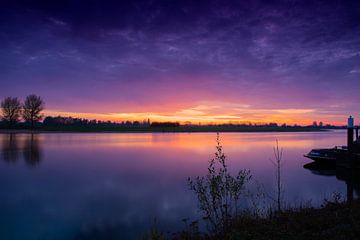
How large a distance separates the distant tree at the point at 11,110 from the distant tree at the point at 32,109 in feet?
8.29

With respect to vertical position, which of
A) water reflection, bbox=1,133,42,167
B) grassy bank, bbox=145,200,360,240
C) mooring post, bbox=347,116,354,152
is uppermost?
mooring post, bbox=347,116,354,152

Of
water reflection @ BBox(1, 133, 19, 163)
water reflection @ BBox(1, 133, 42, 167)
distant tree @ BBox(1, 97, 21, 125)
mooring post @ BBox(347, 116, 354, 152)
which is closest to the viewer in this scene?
mooring post @ BBox(347, 116, 354, 152)

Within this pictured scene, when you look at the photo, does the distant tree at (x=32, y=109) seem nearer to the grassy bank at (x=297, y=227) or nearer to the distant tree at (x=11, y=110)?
the distant tree at (x=11, y=110)

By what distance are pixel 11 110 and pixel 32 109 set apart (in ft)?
23.9

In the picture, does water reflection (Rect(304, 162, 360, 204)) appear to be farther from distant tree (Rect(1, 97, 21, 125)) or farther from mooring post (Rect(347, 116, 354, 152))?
distant tree (Rect(1, 97, 21, 125))

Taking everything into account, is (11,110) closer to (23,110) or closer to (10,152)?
(23,110)

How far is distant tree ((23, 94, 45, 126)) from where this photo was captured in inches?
4208

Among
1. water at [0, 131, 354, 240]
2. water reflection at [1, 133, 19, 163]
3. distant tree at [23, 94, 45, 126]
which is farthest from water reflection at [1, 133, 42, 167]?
distant tree at [23, 94, 45, 126]

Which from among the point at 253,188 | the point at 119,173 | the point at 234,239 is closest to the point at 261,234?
the point at 234,239

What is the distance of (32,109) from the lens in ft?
353

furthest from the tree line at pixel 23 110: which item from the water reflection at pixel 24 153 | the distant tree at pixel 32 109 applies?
the water reflection at pixel 24 153

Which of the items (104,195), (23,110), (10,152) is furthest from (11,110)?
(104,195)

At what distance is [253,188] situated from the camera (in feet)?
51.2

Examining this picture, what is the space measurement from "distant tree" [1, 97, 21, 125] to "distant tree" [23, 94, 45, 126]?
253 centimetres
